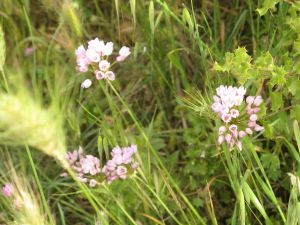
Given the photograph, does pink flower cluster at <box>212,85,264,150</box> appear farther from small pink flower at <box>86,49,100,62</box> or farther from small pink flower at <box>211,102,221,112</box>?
small pink flower at <box>86,49,100,62</box>

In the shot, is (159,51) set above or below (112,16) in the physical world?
below

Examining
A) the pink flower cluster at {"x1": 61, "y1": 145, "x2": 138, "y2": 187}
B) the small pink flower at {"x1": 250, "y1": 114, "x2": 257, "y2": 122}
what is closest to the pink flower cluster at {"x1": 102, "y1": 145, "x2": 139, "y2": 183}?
the pink flower cluster at {"x1": 61, "y1": 145, "x2": 138, "y2": 187}

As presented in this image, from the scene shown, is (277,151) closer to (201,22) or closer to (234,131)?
(234,131)

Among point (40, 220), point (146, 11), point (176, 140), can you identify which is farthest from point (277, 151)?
point (40, 220)

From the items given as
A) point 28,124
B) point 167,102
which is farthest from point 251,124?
point 167,102

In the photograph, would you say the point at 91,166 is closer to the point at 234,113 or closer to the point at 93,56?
the point at 93,56

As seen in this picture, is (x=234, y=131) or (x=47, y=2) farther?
(x=47, y=2)
